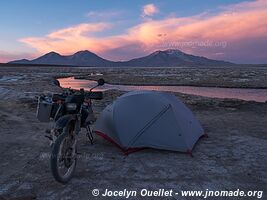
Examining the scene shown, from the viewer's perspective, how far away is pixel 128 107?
917 cm

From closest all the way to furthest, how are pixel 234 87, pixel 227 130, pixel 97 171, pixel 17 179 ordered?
pixel 17 179
pixel 97 171
pixel 227 130
pixel 234 87

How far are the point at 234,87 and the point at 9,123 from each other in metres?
35.1

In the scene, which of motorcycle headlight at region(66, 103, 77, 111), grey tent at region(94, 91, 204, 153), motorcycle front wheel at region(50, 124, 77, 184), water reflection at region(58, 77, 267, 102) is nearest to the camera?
motorcycle front wheel at region(50, 124, 77, 184)

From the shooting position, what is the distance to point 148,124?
8594 mm

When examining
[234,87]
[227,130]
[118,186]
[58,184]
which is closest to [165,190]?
[118,186]

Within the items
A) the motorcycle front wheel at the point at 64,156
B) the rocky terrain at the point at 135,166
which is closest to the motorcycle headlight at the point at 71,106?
the motorcycle front wheel at the point at 64,156

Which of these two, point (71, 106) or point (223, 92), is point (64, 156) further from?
point (223, 92)

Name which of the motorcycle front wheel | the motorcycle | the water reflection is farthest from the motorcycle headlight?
the water reflection

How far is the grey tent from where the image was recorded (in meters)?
8.45

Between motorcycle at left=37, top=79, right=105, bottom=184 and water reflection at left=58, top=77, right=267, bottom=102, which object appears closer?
motorcycle at left=37, top=79, right=105, bottom=184

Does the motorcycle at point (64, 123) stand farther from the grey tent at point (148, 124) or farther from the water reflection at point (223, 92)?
the water reflection at point (223, 92)

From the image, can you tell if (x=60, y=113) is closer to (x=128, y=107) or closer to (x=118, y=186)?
(x=118, y=186)

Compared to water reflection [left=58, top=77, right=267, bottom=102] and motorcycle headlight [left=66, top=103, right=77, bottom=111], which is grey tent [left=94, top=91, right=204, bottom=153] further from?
water reflection [left=58, top=77, right=267, bottom=102]

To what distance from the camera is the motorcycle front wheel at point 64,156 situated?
590cm
